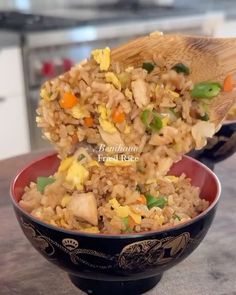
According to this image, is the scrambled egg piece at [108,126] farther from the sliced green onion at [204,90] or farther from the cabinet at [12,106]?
the cabinet at [12,106]

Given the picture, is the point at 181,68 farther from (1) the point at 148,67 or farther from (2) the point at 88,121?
(2) the point at 88,121

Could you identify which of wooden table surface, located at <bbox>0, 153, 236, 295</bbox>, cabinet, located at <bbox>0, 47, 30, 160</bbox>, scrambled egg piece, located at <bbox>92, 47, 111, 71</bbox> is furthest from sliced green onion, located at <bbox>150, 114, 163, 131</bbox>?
cabinet, located at <bbox>0, 47, 30, 160</bbox>

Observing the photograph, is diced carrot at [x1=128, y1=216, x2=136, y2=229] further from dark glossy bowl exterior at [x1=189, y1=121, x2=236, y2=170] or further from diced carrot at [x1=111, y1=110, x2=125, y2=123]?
dark glossy bowl exterior at [x1=189, y1=121, x2=236, y2=170]

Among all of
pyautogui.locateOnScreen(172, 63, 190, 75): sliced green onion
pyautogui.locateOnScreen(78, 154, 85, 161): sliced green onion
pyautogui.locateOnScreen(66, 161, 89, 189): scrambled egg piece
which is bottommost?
pyautogui.locateOnScreen(66, 161, 89, 189): scrambled egg piece

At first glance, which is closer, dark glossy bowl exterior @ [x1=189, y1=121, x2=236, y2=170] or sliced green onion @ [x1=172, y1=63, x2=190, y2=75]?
sliced green onion @ [x1=172, y1=63, x2=190, y2=75]

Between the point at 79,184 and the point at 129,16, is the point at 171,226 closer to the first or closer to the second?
the point at 79,184

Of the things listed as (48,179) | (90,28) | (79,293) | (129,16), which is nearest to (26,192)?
(48,179)
